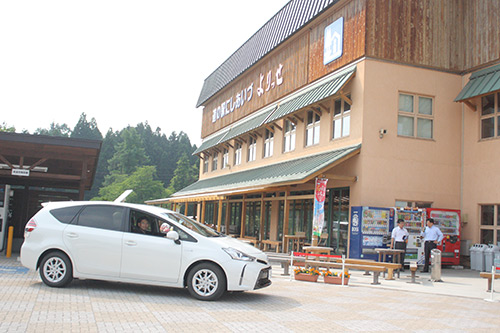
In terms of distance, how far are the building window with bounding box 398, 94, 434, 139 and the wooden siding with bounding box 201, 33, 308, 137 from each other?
17.5 feet

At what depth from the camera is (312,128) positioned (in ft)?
72.9

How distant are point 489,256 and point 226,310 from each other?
1281 centimetres

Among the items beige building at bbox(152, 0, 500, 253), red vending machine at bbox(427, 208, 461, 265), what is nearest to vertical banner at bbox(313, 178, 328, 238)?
beige building at bbox(152, 0, 500, 253)

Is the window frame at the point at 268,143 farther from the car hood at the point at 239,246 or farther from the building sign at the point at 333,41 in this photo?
the car hood at the point at 239,246

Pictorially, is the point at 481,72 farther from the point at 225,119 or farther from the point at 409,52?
the point at 225,119

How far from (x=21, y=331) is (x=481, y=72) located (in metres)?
17.8

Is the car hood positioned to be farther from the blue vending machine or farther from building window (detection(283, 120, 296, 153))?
building window (detection(283, 120, 296, 153))

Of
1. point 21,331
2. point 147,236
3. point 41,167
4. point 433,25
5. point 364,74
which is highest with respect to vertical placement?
point 433,25

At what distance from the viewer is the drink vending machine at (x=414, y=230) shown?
17.4m

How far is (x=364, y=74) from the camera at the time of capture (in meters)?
18.3

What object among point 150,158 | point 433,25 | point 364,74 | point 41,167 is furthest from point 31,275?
point 150,158

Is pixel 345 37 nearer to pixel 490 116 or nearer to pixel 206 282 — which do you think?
pixel 490 116

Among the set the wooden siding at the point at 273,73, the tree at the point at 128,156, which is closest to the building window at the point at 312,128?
the wooden siding at the point at 273,73

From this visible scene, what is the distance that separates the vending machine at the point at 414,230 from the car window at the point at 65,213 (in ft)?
37.4
